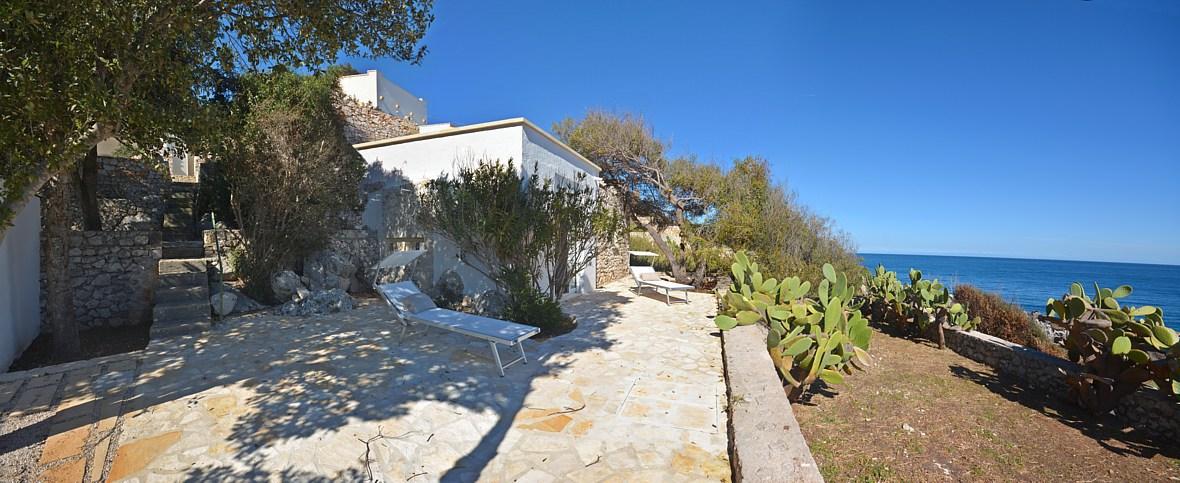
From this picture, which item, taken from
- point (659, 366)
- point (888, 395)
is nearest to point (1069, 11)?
point (888, 395)

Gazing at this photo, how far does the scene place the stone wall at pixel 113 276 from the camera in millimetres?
6836

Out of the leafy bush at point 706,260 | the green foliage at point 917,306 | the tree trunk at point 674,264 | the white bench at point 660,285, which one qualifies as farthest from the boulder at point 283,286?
the green foliage at point 917,306

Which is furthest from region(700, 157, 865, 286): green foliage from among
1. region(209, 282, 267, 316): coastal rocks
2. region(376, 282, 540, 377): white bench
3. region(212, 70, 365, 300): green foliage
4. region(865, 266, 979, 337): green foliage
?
region(209, 282, 267, 316): coastal rocks

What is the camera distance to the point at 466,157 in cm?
902

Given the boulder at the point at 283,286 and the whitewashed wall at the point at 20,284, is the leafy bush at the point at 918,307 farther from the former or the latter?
the whitewashed wall at the point at 20,284

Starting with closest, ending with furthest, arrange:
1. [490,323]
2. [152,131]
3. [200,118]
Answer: [152,131]
[200,118]
[490,323]

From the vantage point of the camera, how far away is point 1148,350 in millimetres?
4438

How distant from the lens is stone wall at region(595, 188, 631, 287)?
12.7 metres

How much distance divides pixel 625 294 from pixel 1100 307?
7814 mm

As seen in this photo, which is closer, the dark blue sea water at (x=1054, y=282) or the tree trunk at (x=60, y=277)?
the tree trunk at (x=60, y=277)

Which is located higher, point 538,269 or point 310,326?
point 538,269

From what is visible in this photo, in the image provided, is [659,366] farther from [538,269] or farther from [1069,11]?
[1069,11]

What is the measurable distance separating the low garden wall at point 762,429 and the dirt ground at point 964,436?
625 millimetres

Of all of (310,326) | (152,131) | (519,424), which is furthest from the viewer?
(310,326)
